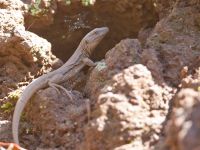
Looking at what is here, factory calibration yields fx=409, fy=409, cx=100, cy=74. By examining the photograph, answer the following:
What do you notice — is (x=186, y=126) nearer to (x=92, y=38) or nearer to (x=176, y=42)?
(x=176, y=42)

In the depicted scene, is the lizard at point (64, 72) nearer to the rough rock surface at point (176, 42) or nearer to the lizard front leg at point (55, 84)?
the lizard front leg at point (55, 84)

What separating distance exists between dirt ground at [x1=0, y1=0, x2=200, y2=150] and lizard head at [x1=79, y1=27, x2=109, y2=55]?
389mm

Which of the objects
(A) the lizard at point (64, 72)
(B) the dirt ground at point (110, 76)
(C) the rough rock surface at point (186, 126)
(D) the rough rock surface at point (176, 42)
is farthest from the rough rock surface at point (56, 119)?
(C) the rough rock surface at point (186, 126)

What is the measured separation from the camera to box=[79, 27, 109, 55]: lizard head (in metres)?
6.61

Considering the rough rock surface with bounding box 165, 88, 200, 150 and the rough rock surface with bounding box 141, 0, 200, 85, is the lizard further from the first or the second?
the rough rock surface with bounding box 165, 88, 200, 150

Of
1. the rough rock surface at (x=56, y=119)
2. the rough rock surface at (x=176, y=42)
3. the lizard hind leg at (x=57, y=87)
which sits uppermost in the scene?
the rough rock surface at (x=176, y=42)

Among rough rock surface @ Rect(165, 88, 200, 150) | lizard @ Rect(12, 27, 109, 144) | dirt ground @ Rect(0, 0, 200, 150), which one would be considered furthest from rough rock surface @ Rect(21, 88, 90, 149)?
rough rock surface @ Rect(165, 88, 200, 150)

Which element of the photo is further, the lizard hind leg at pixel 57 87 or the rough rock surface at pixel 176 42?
the lizard hind leg at pixel 57 87

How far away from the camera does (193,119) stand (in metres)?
3.09

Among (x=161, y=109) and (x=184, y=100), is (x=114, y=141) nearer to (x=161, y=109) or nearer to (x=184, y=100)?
(x=161, y=109)

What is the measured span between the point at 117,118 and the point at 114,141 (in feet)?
0.77

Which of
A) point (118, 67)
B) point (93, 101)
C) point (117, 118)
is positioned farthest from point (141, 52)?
point (117, 118)

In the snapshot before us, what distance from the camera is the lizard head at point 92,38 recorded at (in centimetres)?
661

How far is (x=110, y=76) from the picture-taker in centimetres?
518
